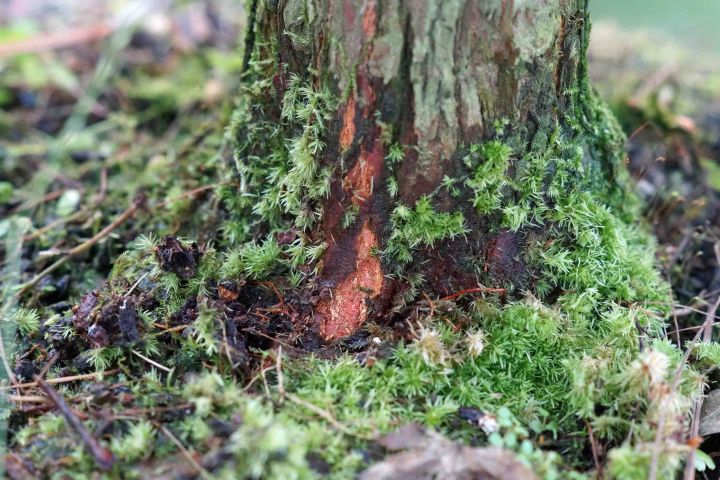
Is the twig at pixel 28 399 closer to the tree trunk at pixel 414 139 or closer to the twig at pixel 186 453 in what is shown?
the twig at pixel 186 453

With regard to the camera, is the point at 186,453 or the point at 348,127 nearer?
the point at 186,453

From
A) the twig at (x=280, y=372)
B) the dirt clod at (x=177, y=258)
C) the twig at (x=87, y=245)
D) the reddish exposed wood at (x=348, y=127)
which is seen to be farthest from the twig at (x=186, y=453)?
the twig at (x=87, y=245)

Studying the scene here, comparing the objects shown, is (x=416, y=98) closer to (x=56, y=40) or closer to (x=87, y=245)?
(x=87, y=245)

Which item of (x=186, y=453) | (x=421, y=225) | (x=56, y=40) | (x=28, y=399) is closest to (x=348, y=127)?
(x=421, y=225)

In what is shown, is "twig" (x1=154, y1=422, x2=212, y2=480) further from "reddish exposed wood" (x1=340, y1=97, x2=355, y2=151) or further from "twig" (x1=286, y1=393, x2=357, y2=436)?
"reddish exposed wood" (x1=340, y1=97, x2=355, y2=151)

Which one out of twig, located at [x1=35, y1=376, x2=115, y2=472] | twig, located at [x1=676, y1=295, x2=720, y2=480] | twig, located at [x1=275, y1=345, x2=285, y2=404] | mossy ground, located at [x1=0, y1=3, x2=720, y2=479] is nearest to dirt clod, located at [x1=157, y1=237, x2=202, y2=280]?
mossy ground, located at [x1=0, y1=3, x2=720, y2=479]
